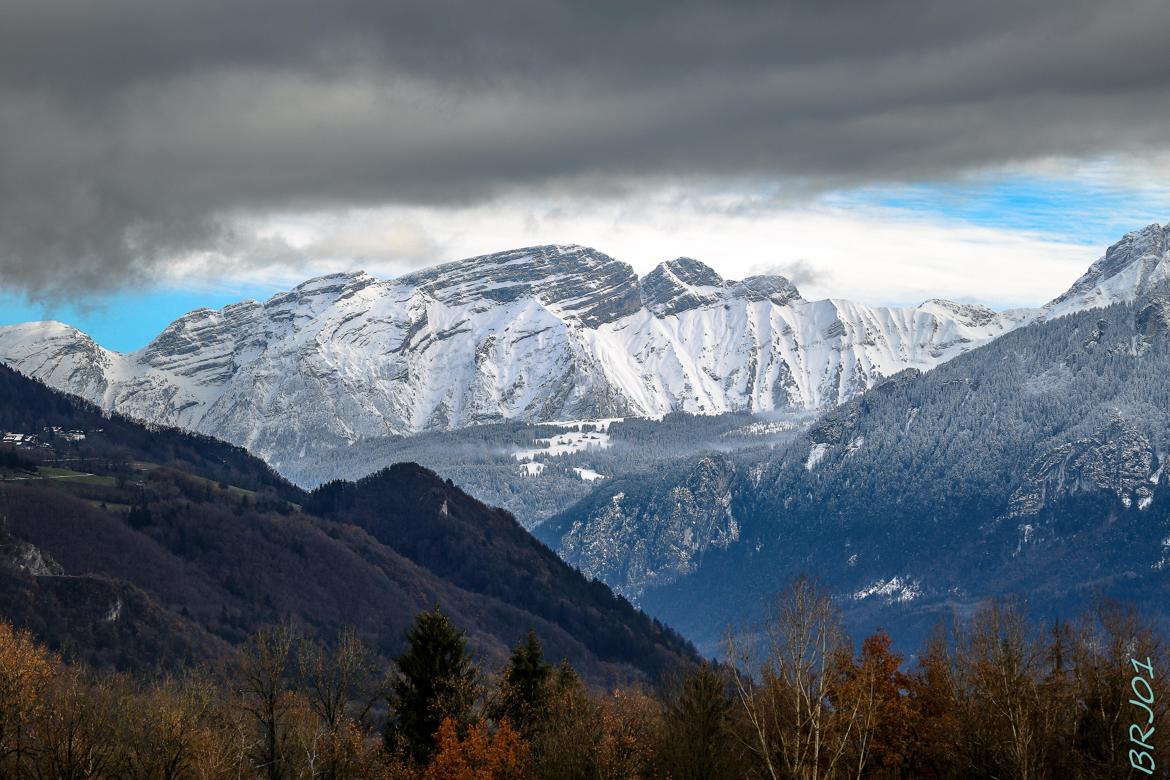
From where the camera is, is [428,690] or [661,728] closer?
[428,690]

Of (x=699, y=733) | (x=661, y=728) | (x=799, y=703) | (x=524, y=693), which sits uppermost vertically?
(x=799, y=703)

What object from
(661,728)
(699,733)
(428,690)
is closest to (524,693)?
(428,690)

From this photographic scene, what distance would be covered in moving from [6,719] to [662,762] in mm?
52922

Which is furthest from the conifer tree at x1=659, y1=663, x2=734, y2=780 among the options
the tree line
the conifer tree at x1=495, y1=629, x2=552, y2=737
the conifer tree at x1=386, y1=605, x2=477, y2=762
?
the conifer tree at x1=386, y1=605, x2=477, y2=762

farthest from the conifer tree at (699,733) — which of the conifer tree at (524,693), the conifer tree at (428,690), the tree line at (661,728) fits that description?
the conifer tree at (428,690)

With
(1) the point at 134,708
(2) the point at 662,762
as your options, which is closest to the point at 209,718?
(1) the point at 134,708

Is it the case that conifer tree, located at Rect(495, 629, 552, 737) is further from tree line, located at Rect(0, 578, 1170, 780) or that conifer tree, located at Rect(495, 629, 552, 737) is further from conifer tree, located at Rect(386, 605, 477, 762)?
conifer tree, located at Rect(386, 605, 477, 762)

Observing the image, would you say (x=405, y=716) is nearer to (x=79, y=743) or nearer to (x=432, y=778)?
(x=432, y=778)

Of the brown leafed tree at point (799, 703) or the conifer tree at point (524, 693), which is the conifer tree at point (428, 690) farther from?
the brown leafed tree at point (799, 703)

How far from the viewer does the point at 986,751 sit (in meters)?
112

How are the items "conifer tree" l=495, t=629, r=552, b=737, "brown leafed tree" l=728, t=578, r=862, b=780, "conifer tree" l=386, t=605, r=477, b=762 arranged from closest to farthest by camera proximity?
1. "brown leafed tree" l=728, t=578, r=862, b=780
2. "conifer tree" l=386, t=605, r=477, b=762
3. "conifer tree" l=495, t=629, r=552, b=737

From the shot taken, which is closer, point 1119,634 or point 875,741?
point 875,741

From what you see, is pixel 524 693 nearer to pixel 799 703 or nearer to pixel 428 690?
pixel 428 690

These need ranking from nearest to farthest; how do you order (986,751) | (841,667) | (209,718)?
1. (986,751)
2. (841,667)
3. (209,718)
